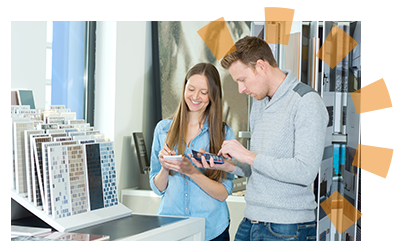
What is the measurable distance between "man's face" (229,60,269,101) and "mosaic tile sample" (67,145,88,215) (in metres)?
0.67

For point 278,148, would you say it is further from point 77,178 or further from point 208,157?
point 77,178

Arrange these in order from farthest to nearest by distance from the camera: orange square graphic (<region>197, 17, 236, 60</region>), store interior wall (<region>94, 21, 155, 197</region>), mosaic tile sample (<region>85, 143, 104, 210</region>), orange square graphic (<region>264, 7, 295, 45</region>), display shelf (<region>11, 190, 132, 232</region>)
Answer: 1. orange square graphic (<region>197, 17, 236, 60</region>)
2. store interior wall (<region>94, 21, 155, 197</region>)
3. orange square graphic (<region>264, 7, 295, 45</region>)
4. mosaic tile sample (<region>85, 143, 104, 210</region>)
5. display shelf (<region>11, 190, 132, 232</region>)

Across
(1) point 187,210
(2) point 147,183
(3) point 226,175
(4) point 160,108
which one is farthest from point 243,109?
(1) point 187,210

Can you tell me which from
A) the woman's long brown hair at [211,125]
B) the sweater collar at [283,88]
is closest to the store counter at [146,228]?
the woman's long brown hair at [211,125]

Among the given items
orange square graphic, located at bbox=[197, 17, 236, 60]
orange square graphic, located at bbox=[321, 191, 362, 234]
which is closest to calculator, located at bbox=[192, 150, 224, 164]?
orange square graphic, located at bbox=[321, 191, 362, 234]

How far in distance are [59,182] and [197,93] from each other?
31.6 inches

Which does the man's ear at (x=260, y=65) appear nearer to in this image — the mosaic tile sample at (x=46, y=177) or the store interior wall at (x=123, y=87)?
the mosaic tile sample at (x=46, y=177)

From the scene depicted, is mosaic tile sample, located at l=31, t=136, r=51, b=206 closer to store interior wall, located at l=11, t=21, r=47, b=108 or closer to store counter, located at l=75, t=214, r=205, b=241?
store counter, located at l=75, t=214, r=205, b=241

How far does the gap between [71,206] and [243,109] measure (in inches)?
75.4

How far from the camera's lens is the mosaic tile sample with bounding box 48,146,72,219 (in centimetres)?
124

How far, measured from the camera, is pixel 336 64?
7.43 ft

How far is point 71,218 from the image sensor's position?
4.16 feet

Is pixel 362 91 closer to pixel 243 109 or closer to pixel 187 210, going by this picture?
pixel 243 109

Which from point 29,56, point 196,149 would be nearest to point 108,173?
point 196,149
